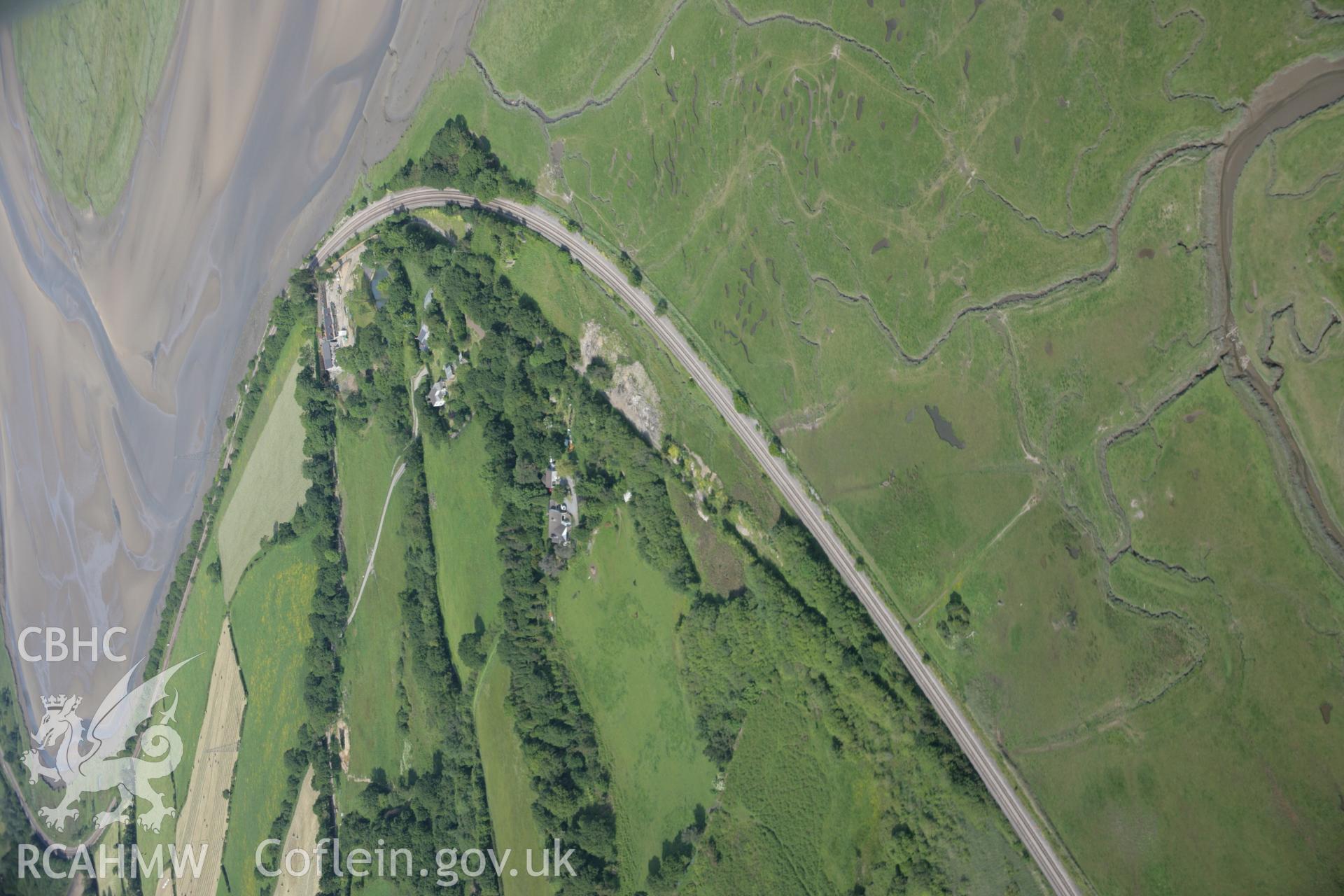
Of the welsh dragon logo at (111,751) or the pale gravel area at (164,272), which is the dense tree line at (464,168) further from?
the welsh dragon logo at (111,751)

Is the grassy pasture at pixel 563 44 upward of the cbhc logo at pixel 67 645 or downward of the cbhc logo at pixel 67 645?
upward

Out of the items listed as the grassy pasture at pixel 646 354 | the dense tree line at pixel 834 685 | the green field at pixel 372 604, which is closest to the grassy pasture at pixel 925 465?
the dense tree line at pixel 834 685

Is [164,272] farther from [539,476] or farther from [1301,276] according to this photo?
[1301,276]

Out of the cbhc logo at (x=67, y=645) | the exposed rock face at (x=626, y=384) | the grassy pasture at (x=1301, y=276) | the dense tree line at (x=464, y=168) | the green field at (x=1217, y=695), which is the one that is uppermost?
the dense tree line at (x=464, y=168)

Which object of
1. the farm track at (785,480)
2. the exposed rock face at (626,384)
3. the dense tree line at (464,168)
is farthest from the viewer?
the dense tree line at (464,168)

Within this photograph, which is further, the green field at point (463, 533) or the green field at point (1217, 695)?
the green field at point (463, 533)

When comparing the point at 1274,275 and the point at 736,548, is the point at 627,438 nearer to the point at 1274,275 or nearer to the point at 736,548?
the point at 736,548
